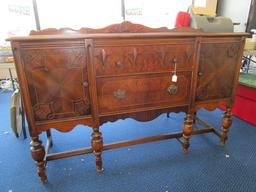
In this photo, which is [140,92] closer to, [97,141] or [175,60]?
[175,60]

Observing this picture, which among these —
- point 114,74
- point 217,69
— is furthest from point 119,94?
point 217,69

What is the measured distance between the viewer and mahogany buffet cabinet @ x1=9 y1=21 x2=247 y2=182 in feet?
3.32

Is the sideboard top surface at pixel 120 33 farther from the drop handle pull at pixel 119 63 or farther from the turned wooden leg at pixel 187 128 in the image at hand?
the turned wooden leg at pixel 187 128

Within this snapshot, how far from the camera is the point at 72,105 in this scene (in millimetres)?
1128

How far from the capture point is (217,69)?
4.42ft

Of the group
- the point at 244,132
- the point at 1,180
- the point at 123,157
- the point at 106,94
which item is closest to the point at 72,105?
the point at 106,94

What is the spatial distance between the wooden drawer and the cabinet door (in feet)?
0.38

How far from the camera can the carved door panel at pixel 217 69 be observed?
128 centimetres

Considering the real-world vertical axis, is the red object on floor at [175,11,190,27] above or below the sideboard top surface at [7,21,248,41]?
above

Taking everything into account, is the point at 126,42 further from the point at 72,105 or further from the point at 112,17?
the point at 112,17

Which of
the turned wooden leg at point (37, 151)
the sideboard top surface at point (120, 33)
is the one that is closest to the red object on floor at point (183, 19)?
the sideboard top surface at point (120, 33)

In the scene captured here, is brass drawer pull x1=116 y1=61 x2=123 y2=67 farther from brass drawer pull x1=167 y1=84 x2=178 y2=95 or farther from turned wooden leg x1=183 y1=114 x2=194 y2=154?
turned wooden leg x1=183 y1=114 x2=194 y2=154

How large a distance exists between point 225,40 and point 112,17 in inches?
96.1

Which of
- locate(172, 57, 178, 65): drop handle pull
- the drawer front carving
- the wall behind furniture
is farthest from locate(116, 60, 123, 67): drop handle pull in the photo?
the wall behind furniture
